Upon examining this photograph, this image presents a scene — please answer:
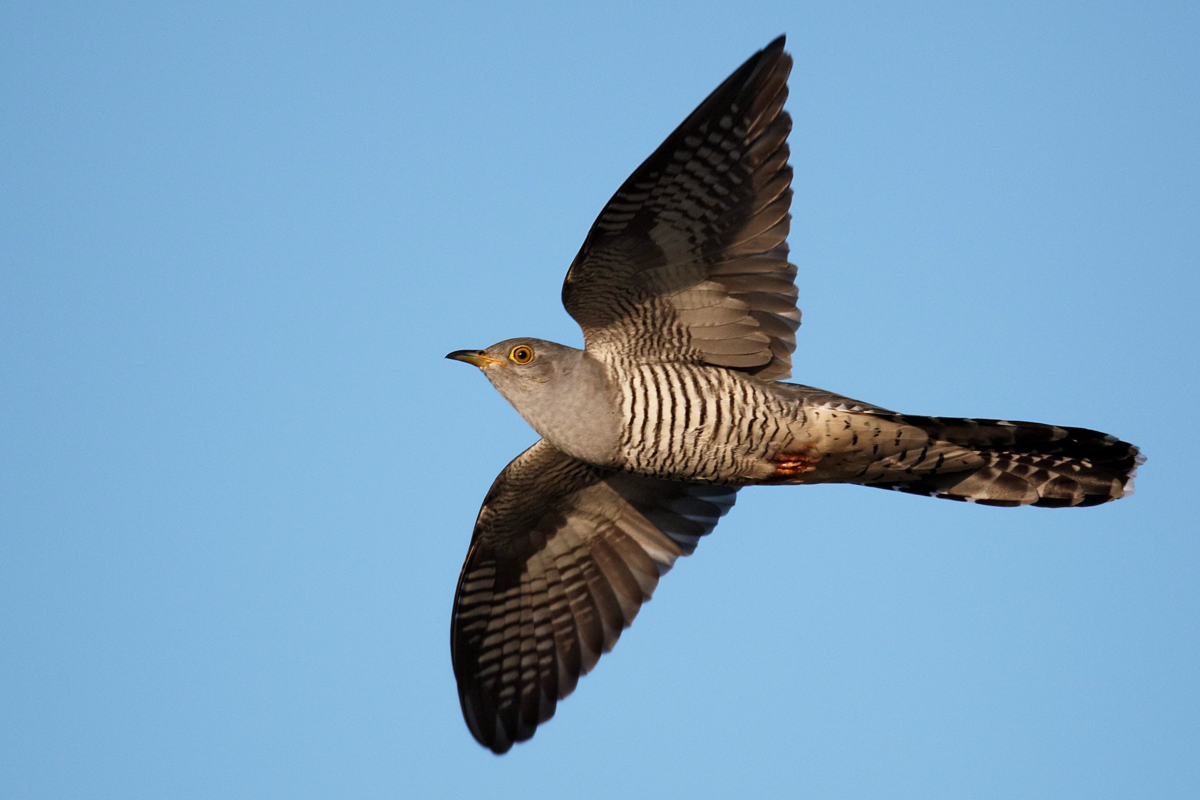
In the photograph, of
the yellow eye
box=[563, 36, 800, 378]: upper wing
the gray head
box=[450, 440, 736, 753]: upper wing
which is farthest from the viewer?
box=[450, 440, 736, 753]: upper wing

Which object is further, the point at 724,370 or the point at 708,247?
the point at 724,370

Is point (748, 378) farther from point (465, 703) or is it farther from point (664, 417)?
point (465, 703)

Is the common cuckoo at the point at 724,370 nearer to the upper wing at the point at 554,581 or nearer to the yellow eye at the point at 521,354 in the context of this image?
the yellow eye at the point at 521,354

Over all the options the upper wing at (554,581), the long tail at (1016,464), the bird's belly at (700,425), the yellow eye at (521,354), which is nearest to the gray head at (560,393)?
the yellow eye at (521,354)

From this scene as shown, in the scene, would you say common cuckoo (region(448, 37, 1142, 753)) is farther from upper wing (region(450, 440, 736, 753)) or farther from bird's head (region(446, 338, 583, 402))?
upper wing (region(450, 440, 736, 753))

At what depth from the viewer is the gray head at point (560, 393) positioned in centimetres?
652

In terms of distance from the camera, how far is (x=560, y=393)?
21.4 ft

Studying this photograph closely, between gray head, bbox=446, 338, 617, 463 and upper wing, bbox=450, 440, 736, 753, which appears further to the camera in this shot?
upper wing, bbox=450, 440, 736, 753

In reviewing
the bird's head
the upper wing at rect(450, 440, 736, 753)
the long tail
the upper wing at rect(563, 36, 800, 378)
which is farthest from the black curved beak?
the long tail

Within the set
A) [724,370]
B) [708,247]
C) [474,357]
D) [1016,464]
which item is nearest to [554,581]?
[474,357]

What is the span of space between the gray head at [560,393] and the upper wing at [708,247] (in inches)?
11.3

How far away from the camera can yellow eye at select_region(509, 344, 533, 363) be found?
664cm

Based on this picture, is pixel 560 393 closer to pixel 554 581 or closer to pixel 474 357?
pixel 474 357

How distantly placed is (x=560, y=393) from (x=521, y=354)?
0.37 m
